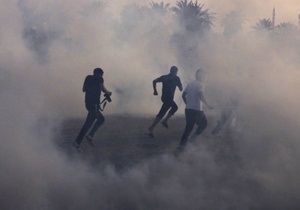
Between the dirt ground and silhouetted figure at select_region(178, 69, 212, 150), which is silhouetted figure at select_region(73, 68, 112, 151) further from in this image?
silhouetted figure at select_region(178, 69, 212, 150)

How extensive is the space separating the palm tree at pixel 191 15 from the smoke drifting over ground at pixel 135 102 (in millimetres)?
1462

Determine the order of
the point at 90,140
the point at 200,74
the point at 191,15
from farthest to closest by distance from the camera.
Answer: the point at 191,15
the point at 90,140
the point at 200,74

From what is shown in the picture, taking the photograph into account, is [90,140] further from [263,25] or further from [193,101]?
[263,25]

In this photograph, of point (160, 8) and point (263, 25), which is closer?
point (263, 25)

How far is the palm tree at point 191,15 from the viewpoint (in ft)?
74.6

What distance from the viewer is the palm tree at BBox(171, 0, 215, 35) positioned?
2274 cm

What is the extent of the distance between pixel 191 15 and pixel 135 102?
10.4 metres

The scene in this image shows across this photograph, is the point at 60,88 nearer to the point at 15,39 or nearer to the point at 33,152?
the point at 15,39

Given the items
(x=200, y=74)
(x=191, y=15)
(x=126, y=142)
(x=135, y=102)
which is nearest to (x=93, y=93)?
(x=126, y=142)

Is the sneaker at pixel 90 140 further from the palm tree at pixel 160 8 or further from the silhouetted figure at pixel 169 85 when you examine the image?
the palm tree at pixel 160 8

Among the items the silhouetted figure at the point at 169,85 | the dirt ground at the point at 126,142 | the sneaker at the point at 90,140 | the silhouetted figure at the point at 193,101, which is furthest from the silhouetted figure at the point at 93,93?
the silhouetted figure at the point at 169,85

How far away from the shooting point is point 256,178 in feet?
22.7

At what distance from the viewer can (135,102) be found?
15820 millimetres

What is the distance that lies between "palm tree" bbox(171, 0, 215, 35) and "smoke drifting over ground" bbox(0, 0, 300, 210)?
57.6 inches
